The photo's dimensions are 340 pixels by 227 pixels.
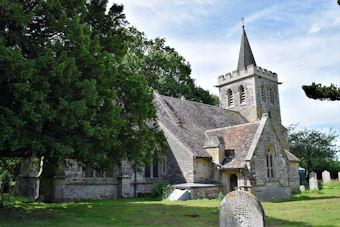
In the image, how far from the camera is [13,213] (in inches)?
452

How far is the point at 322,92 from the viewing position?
Result: 36.2 ft

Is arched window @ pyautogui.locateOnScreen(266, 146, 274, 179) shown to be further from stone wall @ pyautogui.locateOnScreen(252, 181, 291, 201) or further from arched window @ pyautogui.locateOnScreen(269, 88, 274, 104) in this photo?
arched window @ pyautogui.locateOnScreen(269, 88, 274, 104)

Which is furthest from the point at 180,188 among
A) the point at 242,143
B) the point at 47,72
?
the point at 47,72

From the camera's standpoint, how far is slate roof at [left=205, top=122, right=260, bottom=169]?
19812mm

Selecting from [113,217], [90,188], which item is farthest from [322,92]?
[90,188]

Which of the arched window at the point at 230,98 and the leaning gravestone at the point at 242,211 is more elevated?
the arched window at the point at 230,98

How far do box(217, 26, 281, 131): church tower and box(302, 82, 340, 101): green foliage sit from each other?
73.9 ft

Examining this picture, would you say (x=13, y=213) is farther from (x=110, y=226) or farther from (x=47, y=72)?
(x=47, y=72)

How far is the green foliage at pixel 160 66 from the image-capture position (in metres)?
35.5

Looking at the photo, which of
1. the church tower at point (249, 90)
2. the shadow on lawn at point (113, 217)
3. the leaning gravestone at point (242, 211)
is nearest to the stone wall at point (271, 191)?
the shadow on lawn at point (113, 217)

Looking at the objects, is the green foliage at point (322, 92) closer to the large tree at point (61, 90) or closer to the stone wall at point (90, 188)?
the large tree at point (61, 90)

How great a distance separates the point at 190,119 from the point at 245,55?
53.2 ft

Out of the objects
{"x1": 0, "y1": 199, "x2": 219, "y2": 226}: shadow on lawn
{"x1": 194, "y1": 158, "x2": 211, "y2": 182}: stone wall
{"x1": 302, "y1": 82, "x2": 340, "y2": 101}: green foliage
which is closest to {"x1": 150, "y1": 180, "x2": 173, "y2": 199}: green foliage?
{"x1": 194, "y1": 158, "x2": 211, "y2": 182}: stone wall

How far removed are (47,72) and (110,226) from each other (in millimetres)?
5580
